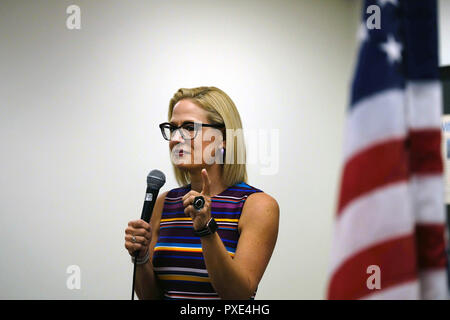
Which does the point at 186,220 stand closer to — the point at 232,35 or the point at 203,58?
the point at 203,58

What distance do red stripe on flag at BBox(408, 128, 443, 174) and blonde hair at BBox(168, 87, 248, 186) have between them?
23.9 inches

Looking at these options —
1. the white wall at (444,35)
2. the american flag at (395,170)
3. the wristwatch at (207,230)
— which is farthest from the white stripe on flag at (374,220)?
the white wall at (444,35)

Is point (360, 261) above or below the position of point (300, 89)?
below

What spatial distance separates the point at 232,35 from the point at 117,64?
0.70 metres

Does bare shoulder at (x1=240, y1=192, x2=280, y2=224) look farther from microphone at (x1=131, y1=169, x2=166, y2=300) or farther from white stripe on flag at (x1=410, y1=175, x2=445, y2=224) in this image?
white stripe on flag at (x1=410, y1=175, x2=445, y2=224)

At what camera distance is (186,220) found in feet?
3.31

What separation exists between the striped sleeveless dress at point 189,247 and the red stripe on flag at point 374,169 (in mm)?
450

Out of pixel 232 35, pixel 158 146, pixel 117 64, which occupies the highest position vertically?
pixel 232 35

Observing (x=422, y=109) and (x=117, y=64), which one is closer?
(x=422, y=109)

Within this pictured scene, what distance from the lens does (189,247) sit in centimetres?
94

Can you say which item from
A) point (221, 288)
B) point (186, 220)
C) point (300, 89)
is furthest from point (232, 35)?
point (221, 288)

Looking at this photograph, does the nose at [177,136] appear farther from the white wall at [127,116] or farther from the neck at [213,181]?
the white wall at [127,116]

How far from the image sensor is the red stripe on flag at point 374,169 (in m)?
0.49

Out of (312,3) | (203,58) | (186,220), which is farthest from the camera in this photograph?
(312,3)
